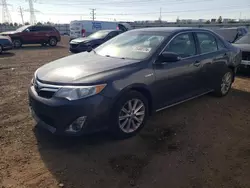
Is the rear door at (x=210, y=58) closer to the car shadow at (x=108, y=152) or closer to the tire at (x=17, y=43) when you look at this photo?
the car shadow at (x=108, y=152)

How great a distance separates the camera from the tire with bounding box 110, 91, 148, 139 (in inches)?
131

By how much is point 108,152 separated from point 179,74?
6.17 feet

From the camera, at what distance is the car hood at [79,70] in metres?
3.21

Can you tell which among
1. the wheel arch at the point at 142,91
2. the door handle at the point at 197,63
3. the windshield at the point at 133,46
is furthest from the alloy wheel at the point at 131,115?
the door handle at the point at 197,63

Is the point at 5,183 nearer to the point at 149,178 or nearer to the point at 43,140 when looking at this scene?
the point at 43,140

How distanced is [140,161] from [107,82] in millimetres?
1122

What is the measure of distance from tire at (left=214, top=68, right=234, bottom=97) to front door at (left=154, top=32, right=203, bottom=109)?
950 millimetres

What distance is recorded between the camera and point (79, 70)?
3.44m

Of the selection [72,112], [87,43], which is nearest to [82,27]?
[87,43]

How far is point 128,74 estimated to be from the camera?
3.44m

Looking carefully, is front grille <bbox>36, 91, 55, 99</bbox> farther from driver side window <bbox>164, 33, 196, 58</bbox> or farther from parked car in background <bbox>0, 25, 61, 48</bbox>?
parked car in background <bbox>0, 25, 61, 48</bbox>

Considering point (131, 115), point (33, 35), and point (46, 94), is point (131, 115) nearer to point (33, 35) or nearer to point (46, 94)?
point (46, 94)

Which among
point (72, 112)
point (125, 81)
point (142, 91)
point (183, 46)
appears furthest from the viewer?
point (183, 46)

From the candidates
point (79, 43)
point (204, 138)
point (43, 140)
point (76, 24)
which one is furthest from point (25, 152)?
point (76, 24)
